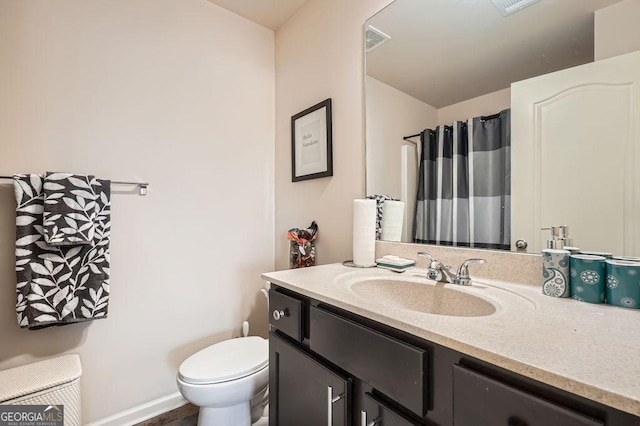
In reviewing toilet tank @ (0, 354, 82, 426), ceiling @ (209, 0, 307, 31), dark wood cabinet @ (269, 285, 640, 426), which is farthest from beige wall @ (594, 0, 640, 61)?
toilet tank @ (0, 354, 82, 426)

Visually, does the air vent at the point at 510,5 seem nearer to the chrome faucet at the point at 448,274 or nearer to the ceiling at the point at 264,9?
the chrome faucet at the point at 448,274

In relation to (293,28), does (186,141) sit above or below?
below

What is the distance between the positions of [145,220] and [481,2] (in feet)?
5.99

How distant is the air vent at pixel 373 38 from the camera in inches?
52.7

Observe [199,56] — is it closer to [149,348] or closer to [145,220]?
[145,220]

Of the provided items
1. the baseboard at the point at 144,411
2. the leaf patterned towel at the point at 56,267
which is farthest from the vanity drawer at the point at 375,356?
the baseboard at the point at 144,411

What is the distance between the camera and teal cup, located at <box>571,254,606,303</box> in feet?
2.35

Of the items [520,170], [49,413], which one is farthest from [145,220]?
[520,170]

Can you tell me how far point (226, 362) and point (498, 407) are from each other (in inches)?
47.1

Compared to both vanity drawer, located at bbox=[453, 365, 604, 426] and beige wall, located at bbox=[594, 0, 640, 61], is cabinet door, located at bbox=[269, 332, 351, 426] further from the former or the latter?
beige wall, located at bbox=[594, 0, 640, 61]

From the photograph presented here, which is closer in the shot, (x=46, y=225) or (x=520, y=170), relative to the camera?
(x=520, y=170)

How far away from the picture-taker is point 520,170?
94 cm

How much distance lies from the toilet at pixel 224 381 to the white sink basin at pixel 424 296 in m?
0.70

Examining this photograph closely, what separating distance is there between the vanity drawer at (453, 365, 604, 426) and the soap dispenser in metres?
0.59
